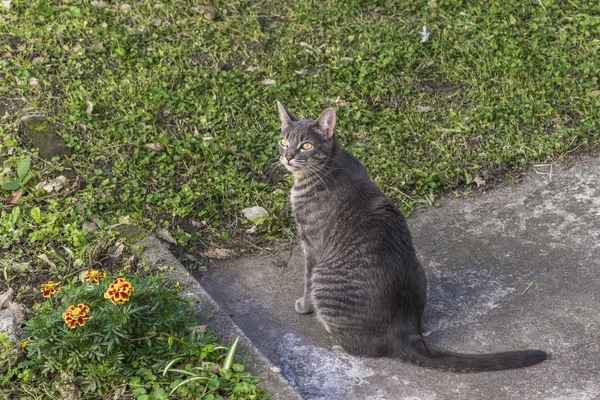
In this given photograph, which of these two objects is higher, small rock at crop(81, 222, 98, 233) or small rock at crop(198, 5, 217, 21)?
small rock at crop(198, 5, 217, 21)

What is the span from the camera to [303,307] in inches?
187

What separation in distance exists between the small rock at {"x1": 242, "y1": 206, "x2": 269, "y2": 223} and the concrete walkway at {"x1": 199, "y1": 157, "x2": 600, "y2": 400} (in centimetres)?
33

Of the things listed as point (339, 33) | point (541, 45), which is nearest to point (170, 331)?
point (339, 33)

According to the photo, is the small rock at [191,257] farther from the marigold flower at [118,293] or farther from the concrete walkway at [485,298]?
the marigold flower at [118,293]

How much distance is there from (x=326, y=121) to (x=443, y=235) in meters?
1.32

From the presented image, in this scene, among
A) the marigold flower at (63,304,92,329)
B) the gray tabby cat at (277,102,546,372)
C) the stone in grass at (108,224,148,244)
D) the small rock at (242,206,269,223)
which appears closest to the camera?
the marigold flower at (63,304,92,329)

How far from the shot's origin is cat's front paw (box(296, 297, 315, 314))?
15.5 feet

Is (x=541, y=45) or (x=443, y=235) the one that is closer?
(x=443, y=235)

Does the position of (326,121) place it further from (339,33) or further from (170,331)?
(339,33)

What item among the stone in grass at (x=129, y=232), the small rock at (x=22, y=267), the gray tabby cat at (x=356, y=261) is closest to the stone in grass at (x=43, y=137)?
the stone in grass at (x=129, y=232)

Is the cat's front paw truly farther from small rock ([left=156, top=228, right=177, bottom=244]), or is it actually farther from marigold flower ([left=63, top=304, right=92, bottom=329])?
marigold flower ([left=63, top=304, right=92, bottom=329])

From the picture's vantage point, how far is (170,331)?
3.93 metres

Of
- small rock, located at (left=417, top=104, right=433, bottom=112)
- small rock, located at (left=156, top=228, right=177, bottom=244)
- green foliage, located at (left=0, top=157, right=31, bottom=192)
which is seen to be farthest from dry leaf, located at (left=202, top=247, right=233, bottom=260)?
small rock, located at (left=417, top=104, right=433, bottom=112)

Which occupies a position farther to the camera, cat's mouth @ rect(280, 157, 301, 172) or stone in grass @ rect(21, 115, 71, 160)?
stone in grass @ rect(21, 115, 71, 160)
